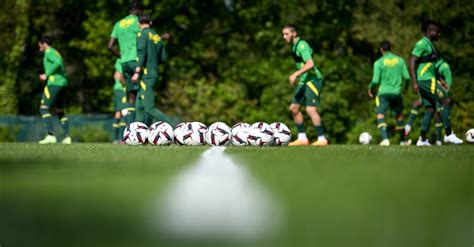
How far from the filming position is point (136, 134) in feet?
47.2

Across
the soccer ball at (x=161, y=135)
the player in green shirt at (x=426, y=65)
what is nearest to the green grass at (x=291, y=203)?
the soccer ball at (x=161, y=135)

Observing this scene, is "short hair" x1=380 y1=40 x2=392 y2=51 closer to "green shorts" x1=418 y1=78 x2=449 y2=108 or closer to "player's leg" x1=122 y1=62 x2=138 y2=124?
"green shorts" x1=418 y1=78 x2=449 y2=108

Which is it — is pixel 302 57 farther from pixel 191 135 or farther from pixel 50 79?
pixel 50 79

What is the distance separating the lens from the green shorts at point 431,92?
52.0 feet

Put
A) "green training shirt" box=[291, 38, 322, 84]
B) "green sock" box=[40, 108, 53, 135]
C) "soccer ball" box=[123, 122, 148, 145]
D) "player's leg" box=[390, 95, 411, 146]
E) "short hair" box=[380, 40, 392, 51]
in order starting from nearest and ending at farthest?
1. "soccer ball" box=[123, 122, 148, 145]
2. "green training shirt" box=[291, 38, 322, 84]
3. "player's leg" box=[390, 95, 411, 146]
4. "short hair" box=[380, 40, 392, 51]
5. "green sock" box=[40, 108, 53, 135]

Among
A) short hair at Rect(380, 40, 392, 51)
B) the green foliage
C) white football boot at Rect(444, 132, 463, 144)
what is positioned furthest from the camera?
the green foliage

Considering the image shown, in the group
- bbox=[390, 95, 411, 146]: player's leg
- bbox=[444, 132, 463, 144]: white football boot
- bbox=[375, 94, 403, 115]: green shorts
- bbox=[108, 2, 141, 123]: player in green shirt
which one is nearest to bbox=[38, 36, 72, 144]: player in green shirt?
bbox=[108, 2, 141, 123]: player in green shirt

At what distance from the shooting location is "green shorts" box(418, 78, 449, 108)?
15852mm

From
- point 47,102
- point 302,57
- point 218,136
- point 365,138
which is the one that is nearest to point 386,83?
point 302,57

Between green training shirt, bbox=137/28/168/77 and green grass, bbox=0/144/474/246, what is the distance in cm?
775

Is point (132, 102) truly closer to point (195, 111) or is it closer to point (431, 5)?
point (195, 111)

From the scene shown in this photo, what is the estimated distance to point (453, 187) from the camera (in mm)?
5992

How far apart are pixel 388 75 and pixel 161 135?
17.9 feet

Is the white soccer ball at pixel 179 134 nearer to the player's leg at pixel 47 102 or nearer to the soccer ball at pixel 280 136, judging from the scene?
the soccer ball at pixel 280 136
